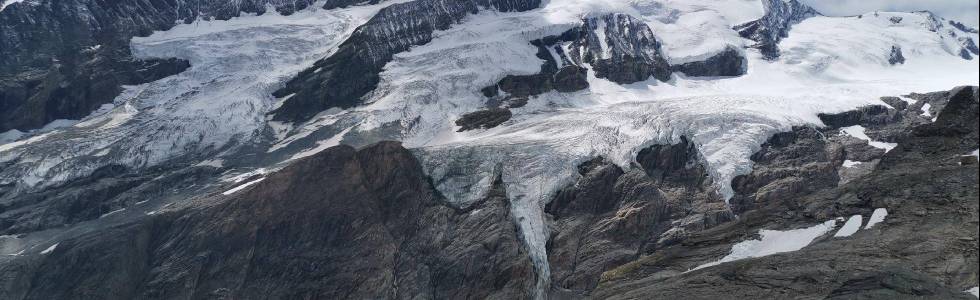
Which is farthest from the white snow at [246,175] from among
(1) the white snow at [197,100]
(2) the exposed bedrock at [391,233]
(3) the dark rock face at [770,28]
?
(3) the dark rock face at [770,28]

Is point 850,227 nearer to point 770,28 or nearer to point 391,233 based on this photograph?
point 391,233

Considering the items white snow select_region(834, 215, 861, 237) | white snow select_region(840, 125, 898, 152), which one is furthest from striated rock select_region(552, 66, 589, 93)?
white snow select_region(834, 215, 861, 237)

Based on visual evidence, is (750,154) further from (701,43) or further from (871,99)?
(701,43)

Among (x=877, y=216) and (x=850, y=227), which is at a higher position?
(x=877, y=216)

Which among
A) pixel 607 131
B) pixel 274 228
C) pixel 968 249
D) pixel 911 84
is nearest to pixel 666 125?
pixel 607 131

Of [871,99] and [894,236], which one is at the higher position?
[894,236]

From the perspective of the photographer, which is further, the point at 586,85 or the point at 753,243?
the point at 586,85

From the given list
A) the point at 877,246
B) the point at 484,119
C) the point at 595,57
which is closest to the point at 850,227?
the point at 877,246
